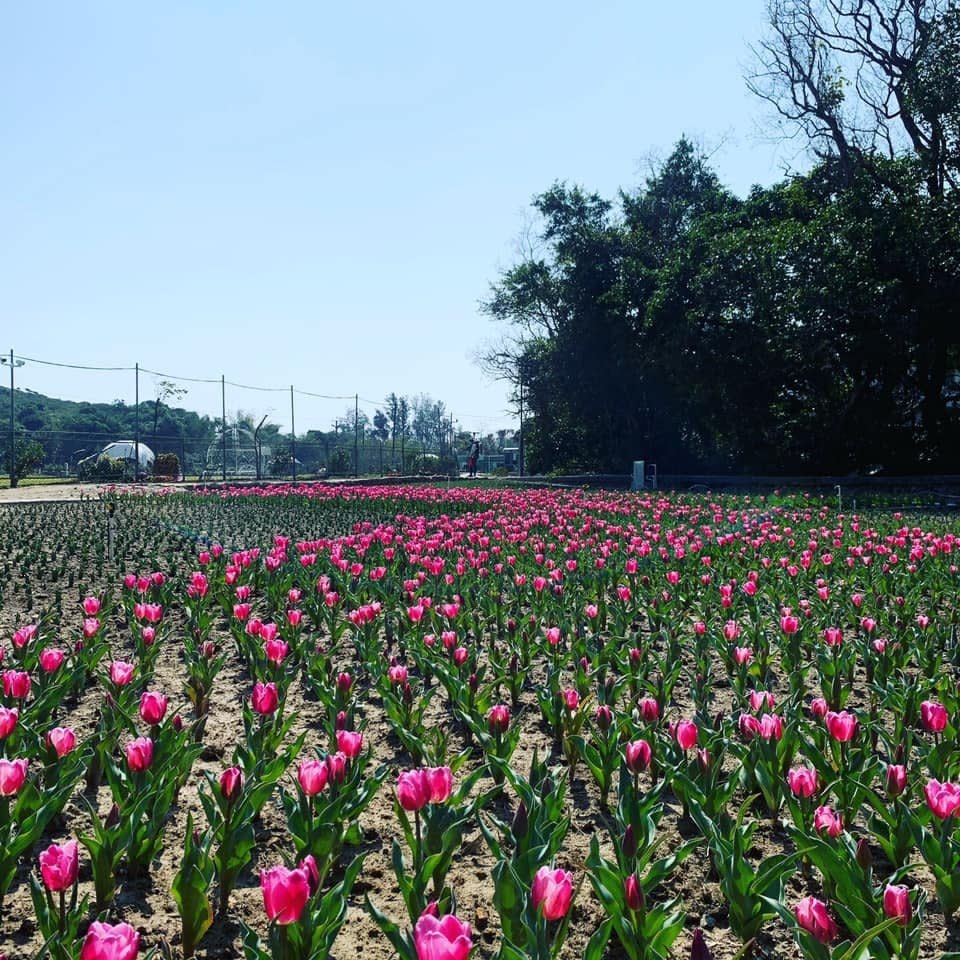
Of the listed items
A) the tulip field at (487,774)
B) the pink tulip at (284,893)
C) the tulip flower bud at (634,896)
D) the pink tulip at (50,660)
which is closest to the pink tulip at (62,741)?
the tulip field at (487,774)

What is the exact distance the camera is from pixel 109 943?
1.30 metres

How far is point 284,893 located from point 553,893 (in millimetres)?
518

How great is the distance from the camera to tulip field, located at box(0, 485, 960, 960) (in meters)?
1.80

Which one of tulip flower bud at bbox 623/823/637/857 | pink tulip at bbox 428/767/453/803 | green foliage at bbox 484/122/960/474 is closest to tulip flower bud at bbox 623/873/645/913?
tulip flower bud at bbox 623/823/637/857

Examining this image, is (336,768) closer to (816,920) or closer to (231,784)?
(231,784)

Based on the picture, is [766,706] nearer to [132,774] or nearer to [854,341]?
[132,774]

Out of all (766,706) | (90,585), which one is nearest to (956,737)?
(766,706)

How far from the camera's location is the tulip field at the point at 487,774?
5.89ft

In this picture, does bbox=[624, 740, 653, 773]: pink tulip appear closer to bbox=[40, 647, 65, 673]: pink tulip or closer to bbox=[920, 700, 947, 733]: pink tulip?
bbox=[920, 700, 947, 733]: pink tulip

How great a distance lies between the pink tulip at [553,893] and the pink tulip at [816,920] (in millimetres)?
449

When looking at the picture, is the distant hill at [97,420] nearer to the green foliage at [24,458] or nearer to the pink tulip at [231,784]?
the green foliage at [24,458]

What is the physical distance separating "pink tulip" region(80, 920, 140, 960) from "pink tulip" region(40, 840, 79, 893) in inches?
16.7

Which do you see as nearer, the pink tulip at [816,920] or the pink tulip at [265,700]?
the pink tulip at [816,920]

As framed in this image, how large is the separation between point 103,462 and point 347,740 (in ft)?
97.0
